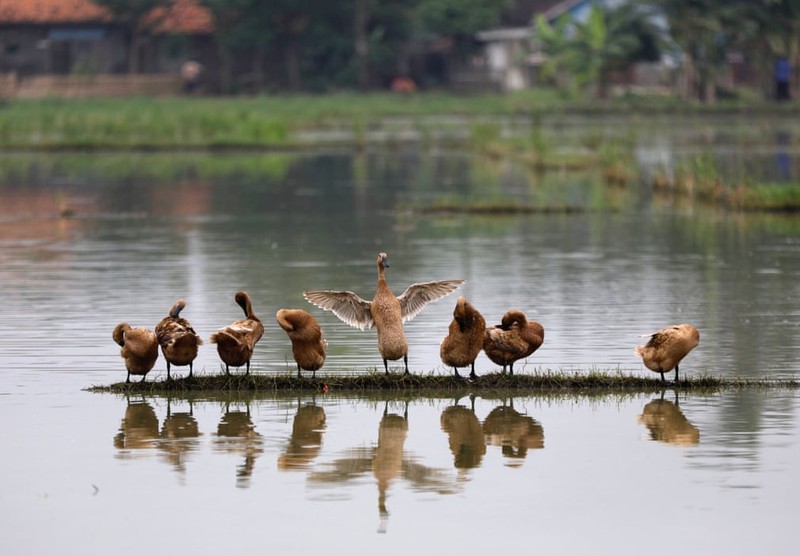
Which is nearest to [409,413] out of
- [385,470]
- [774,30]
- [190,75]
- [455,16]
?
[385,470]

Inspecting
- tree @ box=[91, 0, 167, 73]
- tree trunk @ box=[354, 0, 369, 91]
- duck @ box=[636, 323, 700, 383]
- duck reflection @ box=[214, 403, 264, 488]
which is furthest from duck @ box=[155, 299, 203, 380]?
tree trunk @ box=[354, 0, 369, 91]

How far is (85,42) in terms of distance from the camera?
68875mm

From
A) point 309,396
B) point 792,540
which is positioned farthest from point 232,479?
point 792,540

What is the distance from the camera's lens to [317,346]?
1280 centimetres

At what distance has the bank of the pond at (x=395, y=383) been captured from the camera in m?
12.8

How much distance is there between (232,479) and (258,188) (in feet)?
83.1

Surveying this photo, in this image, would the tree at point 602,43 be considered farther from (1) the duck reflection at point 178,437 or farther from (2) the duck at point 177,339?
(1) the duck reflection at point 178,437

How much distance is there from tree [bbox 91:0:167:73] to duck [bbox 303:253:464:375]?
5275cm

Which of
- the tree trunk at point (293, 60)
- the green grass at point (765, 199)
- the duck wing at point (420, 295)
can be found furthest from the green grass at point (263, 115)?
the duck wing at point (420, 295)

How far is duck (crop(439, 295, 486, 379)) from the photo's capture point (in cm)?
1262

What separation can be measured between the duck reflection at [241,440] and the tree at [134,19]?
53756 millimetres

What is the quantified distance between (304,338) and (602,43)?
4863cm

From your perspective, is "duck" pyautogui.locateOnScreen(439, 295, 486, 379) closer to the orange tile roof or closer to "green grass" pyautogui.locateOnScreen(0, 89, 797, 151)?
"green grass" pyautogui.locateOnScreen(0, 89, 797, 151)

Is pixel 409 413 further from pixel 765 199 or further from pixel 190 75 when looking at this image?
pixel 190 75
